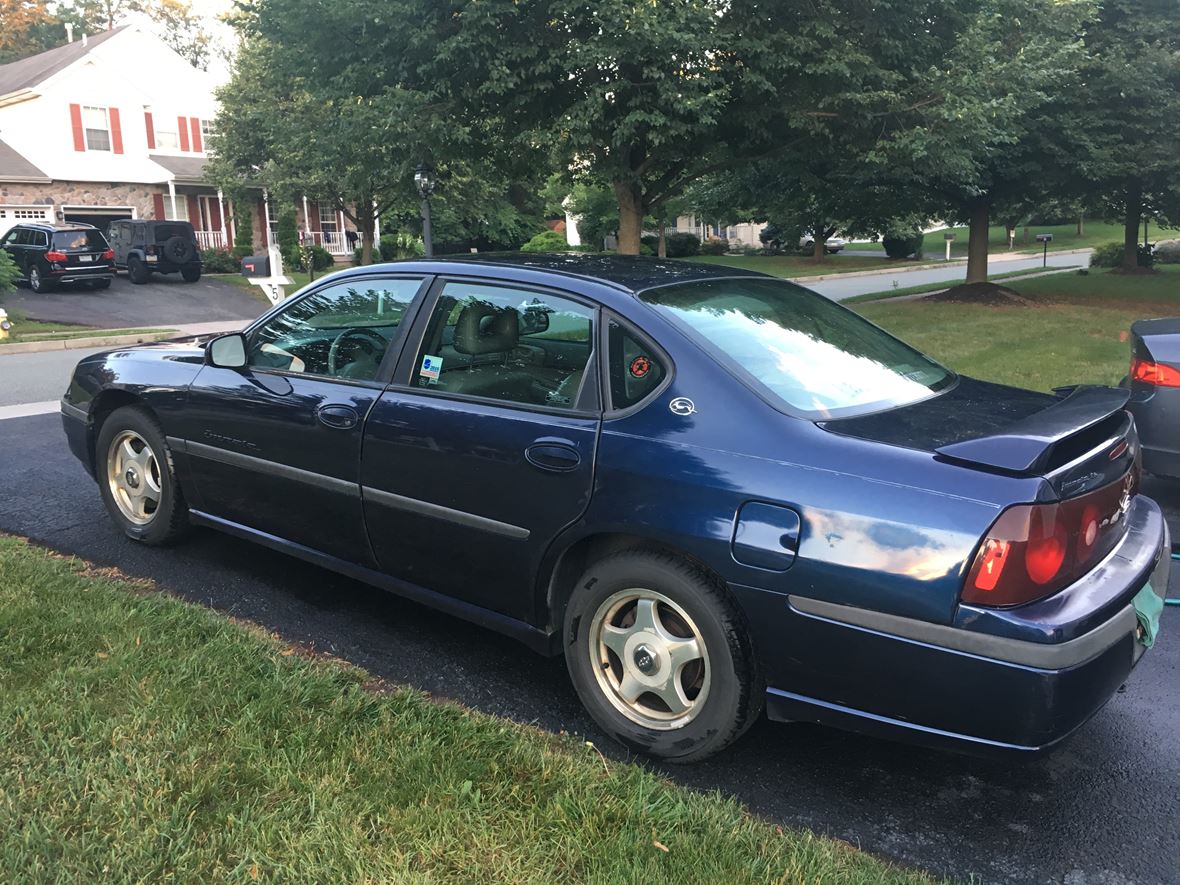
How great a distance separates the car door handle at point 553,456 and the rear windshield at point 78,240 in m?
24.2

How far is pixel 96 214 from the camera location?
32406mm

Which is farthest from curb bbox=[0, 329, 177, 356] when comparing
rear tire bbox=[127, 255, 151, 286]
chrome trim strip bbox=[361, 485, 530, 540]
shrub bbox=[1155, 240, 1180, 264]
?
shrub bbox=[1155, 240, 1180, 264]

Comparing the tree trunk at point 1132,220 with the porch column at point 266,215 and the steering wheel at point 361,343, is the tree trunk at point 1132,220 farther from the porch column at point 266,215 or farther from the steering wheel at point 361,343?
the porch column at point 266,215

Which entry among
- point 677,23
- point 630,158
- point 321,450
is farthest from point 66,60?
point 321,450

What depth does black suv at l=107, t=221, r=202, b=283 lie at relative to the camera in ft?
85.9

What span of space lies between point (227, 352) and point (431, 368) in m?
1.20

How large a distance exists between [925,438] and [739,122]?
35.4 ft

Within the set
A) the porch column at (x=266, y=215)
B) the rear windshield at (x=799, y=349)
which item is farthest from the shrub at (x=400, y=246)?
the rear windshield at (x=799, y=349)

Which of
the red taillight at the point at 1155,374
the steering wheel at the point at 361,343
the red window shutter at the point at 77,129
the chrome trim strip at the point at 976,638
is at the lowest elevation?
the chrome trim strip at the point at 976,638

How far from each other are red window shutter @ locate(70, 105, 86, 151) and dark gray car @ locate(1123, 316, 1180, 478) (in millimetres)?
34969

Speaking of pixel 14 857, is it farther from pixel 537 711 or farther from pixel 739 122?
pixel 739 122

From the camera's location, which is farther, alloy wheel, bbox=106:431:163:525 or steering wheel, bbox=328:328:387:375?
alloy wheel, bbox=106:431:163:525

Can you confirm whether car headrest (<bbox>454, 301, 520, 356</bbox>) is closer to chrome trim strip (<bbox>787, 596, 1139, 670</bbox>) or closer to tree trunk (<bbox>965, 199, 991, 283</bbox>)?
chrome trim strip (<bbox>787, 596, 1139, 670</bbox>)

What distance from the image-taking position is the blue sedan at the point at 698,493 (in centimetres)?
251
